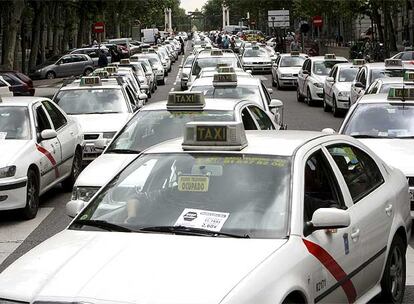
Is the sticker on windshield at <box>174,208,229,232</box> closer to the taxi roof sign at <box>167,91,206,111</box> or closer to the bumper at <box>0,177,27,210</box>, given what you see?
the taxi roof sign at <box>167,91,206,111</box>

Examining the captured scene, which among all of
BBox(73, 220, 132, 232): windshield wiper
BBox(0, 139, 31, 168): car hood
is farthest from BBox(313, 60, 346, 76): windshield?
BBox(73, 220, 132, 232): windshield wiper

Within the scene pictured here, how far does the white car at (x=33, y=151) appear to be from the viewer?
10.7 meters

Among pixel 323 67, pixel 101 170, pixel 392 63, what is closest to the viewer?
pixel 101 170

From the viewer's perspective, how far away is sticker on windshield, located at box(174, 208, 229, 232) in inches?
198

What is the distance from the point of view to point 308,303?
4703 millimetres

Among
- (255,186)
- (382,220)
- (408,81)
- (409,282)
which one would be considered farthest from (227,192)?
(408,81)

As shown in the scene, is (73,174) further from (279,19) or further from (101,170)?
(279,19)

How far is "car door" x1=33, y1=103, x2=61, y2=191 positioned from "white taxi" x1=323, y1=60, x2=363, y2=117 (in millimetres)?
12314

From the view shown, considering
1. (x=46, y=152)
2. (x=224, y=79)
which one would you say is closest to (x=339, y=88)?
(x=224, y=79)

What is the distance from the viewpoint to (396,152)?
386 inches

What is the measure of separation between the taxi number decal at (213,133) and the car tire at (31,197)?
5777 mm

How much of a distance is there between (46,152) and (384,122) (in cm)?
452

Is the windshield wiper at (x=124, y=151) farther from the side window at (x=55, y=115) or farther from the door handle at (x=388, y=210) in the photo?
the door handle at (x=388, y=210)

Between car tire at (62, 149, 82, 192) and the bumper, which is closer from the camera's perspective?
the bumper
